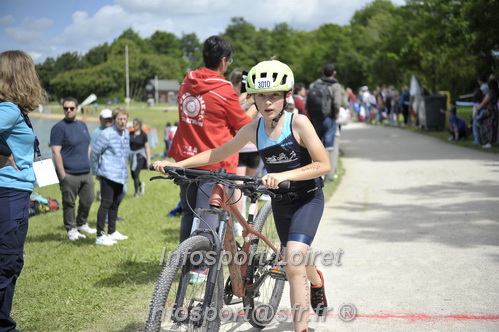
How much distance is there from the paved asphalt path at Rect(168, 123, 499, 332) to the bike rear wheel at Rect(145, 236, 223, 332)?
1.04 m

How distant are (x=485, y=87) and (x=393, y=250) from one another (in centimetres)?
1171

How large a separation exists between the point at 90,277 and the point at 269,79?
3.86m

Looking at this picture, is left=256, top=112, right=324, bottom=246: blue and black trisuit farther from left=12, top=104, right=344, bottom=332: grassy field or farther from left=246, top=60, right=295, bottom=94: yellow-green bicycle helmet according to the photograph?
left=12, top=104, right=344, bottom=332: grassy field

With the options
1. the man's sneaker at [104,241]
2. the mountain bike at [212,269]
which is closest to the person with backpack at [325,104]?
the man's sneaker at [104,241]

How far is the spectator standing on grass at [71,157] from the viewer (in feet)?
29.3

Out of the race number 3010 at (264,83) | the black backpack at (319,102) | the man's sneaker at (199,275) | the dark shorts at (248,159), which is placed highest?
the race number 3010 at (264,83)

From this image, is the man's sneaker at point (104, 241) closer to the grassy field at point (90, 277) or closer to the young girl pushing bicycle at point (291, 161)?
the grassy field at point (90, 277)

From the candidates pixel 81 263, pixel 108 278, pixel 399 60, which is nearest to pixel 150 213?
pixel 81 263

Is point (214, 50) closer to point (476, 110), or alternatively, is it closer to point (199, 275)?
point (199, 275)

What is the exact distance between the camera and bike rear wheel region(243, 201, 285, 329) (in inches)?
188

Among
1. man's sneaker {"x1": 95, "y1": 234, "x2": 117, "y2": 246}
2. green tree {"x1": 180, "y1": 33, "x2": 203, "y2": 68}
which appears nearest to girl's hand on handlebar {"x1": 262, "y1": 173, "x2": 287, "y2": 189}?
man's sneaker {"x1": 95, "y1": 234, "x2": 117, "y2": 246}

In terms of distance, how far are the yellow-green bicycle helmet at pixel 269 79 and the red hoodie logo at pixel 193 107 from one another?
134 centimetres

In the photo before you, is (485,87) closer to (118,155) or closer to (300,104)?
(300,104)

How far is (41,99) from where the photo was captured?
15.0ft
